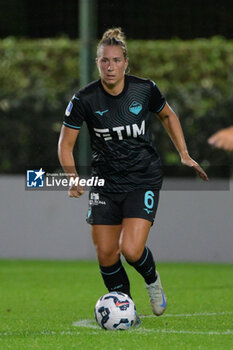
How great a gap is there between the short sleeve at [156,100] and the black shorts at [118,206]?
0.73 meters

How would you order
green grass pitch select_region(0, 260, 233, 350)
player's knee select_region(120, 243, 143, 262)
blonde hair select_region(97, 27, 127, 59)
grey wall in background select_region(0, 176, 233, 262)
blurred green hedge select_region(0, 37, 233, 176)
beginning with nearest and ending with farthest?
green grass pitch select_region(0, 260, 233, 350)
player's knee select_region(120, 243, 143, 262)
blonde hair select_region(97, 27, 127, 59)
grey wall in background select_region(0, 176, 233, 262)
blurred green hedge select_region(0, 37, 233, 176)

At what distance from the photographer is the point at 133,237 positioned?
7.84 m

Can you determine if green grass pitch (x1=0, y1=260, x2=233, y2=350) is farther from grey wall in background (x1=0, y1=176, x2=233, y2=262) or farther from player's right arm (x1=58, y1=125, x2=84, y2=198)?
player's right arm (x1=58, y1=125, x2=84, y2=198)

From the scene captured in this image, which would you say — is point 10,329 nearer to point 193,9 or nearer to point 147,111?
point 147,111

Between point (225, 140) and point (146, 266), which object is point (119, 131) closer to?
point (146, 266)

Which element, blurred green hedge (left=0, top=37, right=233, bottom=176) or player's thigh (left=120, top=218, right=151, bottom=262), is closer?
player's thigh (left=120, top=218, right=151, bottom=262)

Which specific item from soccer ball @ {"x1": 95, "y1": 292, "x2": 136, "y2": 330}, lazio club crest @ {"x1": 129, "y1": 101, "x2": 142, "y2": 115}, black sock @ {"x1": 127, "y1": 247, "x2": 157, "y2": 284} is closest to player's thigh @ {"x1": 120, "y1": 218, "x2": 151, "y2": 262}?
black sock @ {"x1": 127, "y1": 247, "x2": 157, "y2": 284}

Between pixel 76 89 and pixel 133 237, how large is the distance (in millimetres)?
7632

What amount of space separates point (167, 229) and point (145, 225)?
6.96m

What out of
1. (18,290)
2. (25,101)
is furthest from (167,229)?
(18,290)

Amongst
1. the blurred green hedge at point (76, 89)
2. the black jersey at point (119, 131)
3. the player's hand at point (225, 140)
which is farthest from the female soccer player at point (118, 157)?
the blurred green hedge at point (76, 89)

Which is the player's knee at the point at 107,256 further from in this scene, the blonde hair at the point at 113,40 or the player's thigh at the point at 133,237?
the blonde hair at the point at 113,40

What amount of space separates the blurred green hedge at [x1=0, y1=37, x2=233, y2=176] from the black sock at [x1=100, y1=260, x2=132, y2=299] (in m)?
6.71

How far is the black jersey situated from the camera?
25.9 feet
